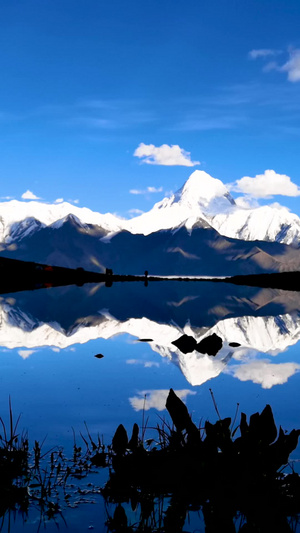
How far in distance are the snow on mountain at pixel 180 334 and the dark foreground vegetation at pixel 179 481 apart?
6.77m

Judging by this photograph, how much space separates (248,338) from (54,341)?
1086cm

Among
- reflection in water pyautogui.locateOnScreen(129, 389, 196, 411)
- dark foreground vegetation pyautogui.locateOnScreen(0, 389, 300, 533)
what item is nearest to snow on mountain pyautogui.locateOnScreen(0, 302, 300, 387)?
A: reflection in water pyautogui.locateOnScreen(129, 389, 196, 411)

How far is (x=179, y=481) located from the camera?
1166cm

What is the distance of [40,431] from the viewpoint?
14648 mm

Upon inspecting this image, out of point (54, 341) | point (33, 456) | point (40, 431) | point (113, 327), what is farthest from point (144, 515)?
point (113, 327)

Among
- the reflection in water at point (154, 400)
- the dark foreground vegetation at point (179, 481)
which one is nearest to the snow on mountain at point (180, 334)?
the reflection in water at point (154, 400)

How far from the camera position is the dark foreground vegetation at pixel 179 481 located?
1055cm

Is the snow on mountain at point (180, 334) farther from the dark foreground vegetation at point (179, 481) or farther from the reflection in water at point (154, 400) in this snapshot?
the dark foreground vegetation at point (179, 481)

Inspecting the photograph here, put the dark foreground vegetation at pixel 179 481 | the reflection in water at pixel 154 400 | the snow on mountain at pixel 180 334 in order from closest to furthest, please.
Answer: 1. the dark foreground vegetation at pixel 179 481
2. the reflection in water at pixel 154 400
3. the snow on mountain at pixel 180 334

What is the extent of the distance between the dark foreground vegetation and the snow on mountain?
6.77m

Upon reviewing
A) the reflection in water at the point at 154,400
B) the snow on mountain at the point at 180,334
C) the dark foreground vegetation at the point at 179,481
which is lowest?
the dark foreground vegetation at the point at 179,481

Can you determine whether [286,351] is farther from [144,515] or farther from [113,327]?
[144,515]

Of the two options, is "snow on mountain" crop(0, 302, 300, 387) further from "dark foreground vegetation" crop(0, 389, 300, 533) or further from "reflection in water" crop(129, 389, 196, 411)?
"dark foreground vegetation" crop(0, 389, 300, 533)

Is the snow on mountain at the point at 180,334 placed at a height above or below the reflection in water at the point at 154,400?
above
